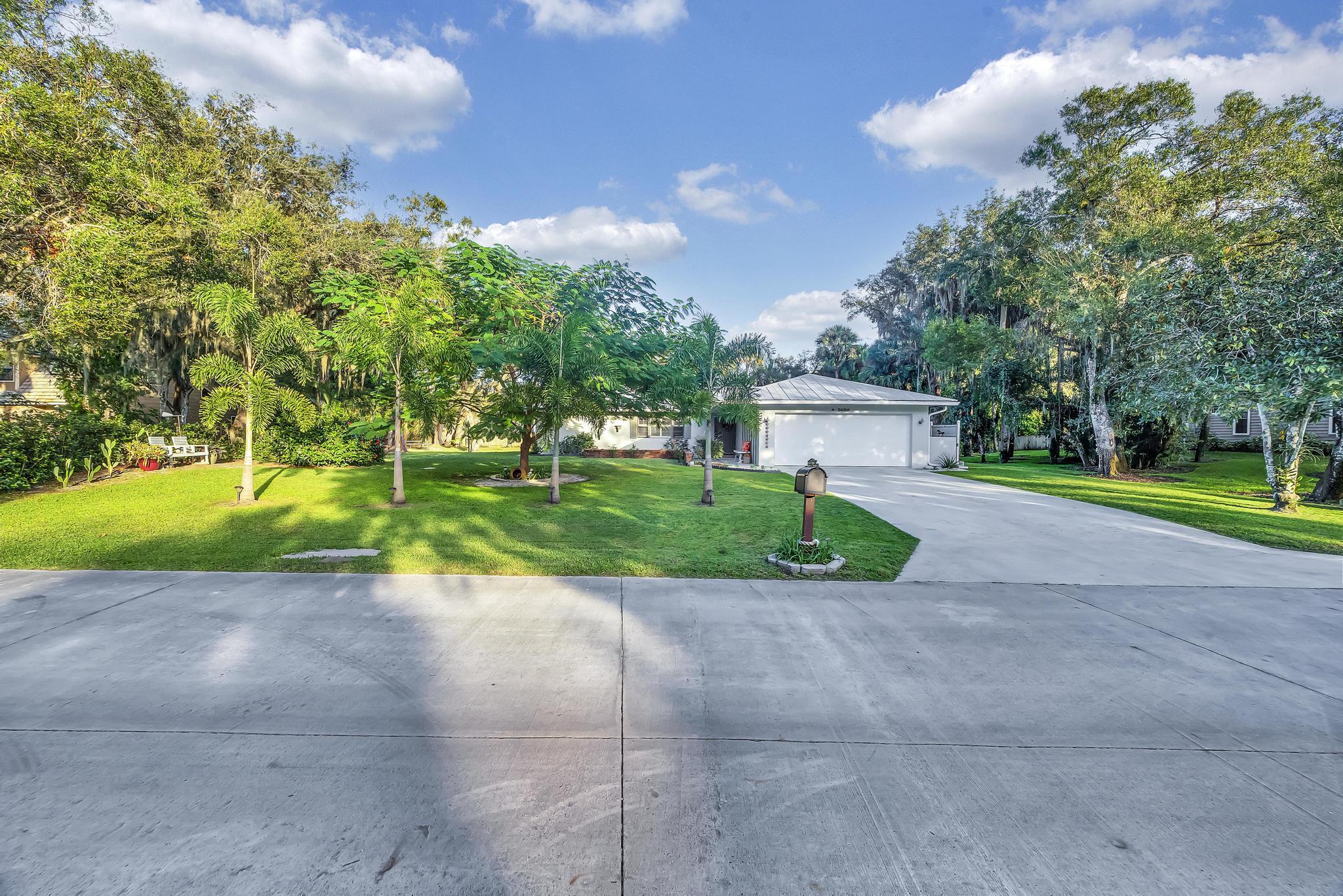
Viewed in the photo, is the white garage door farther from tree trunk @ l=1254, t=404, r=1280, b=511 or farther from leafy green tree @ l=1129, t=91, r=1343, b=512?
tree trunk @ l=1254, t=404, r=1280, b=511

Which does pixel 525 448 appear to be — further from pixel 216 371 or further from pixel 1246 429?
pixel 1246 429

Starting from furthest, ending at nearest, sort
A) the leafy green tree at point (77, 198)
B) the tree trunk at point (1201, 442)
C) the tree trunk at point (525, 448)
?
the tree trunk at point (1201, 442)
the tree trunk at point (525, 448)
the leafy green tree at point (77, 198)

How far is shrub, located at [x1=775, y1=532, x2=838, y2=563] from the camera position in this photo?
5875 millimetres

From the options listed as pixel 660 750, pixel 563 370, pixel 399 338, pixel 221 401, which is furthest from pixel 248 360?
pixel 660 750

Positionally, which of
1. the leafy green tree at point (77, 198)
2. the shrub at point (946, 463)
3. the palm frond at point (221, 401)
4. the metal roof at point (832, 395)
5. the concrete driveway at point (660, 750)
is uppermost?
the leafy green tree at point (77, 198)

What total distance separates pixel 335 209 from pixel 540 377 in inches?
495

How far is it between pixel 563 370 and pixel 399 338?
2.85 m

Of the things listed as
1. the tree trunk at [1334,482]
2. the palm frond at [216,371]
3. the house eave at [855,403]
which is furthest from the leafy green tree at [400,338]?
the tree trunk at [1334,482]

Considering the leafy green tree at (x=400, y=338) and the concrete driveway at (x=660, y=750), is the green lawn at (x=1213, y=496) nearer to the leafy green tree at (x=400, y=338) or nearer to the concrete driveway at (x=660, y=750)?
the concrete driveway at (x=660, y=750)

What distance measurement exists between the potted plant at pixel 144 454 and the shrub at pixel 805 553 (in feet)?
48.5

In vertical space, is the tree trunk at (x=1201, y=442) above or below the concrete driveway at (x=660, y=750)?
above

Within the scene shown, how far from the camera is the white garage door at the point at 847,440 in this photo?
19359mm

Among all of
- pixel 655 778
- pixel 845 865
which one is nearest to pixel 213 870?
pixel 655 778

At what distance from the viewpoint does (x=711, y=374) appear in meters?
10.9
